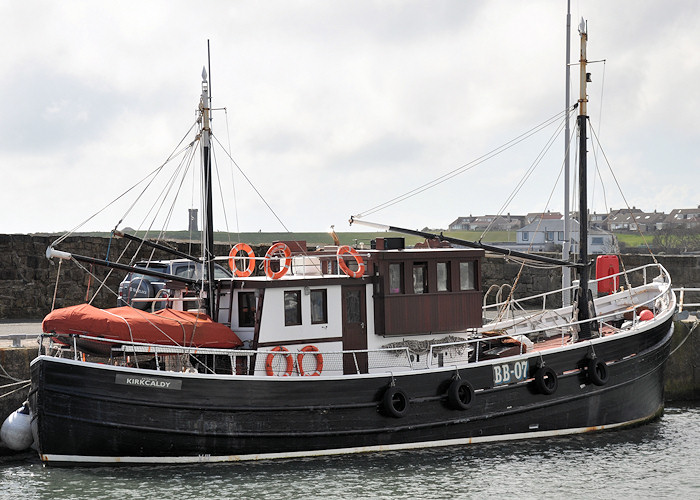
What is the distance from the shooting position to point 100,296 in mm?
28172

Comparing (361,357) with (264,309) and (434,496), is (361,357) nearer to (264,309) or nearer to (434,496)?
(264,309)

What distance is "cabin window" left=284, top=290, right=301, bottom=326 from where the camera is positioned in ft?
55.2

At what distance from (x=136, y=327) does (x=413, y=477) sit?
5.05m

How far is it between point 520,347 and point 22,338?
381 inches

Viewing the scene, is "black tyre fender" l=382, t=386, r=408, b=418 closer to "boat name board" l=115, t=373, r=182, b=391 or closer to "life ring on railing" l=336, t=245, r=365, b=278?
"life ring on railing" l=336, t=245, r=365, b=278

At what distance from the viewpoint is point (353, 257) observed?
56.9 feet

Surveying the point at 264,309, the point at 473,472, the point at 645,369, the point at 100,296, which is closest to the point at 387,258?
the point at 264,309

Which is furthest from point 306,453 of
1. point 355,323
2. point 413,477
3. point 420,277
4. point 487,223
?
point 487,223

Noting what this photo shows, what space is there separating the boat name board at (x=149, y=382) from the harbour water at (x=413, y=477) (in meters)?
1.33

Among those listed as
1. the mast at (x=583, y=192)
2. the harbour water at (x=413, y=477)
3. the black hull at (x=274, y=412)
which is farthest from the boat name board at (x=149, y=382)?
the mast at (x=583, y=192)

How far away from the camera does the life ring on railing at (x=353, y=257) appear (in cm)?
1697

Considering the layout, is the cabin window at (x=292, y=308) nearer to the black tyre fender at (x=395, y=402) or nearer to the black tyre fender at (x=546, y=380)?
the black tyre fender at (x=395, y=402)

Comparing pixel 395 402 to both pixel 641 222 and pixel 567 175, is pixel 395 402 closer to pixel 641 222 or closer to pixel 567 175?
pixel 567 175

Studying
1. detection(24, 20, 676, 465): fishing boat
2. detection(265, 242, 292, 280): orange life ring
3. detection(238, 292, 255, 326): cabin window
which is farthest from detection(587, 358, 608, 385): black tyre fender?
detection(238, 292, 255, 326): cabin window
